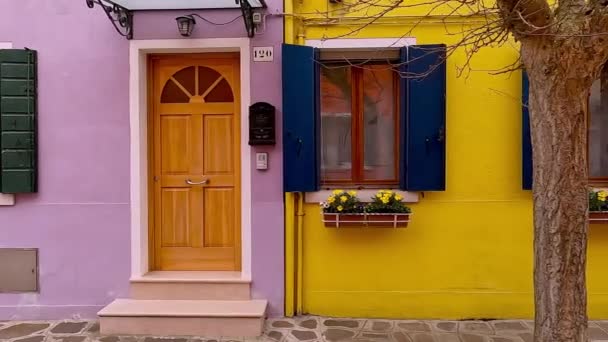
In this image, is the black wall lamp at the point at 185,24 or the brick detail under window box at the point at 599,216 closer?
the brick detail under window box at the point at 599,216

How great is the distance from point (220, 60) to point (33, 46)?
183cm

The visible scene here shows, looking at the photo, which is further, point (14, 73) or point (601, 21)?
point (14, 73)

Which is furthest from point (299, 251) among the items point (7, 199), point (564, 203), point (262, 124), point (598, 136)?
point (598, 136)

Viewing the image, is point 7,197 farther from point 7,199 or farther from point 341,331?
point 341,331

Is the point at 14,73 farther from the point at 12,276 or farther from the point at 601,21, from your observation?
the point at 601,21

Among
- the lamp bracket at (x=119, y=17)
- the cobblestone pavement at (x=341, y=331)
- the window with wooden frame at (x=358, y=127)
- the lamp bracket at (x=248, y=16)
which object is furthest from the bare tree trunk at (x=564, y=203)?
the lamp bracket at (x=119, y=17)

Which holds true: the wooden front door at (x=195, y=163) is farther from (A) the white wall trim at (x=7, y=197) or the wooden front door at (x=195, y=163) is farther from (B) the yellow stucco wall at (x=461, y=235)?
(A) the white wall trim at (x=7, y=197)

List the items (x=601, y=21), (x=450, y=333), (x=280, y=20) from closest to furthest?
1. (x=601, y=21)
2. (x=450, y=333)
3. (x=280, y=20)

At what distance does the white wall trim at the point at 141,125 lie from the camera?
4957mm

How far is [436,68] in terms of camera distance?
4.78 metres

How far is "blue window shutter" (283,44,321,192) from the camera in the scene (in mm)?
4820

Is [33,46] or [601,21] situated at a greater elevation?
[33,46]

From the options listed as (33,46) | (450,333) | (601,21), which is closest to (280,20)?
(33,46)

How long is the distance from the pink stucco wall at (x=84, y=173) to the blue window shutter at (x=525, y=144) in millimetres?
2320
